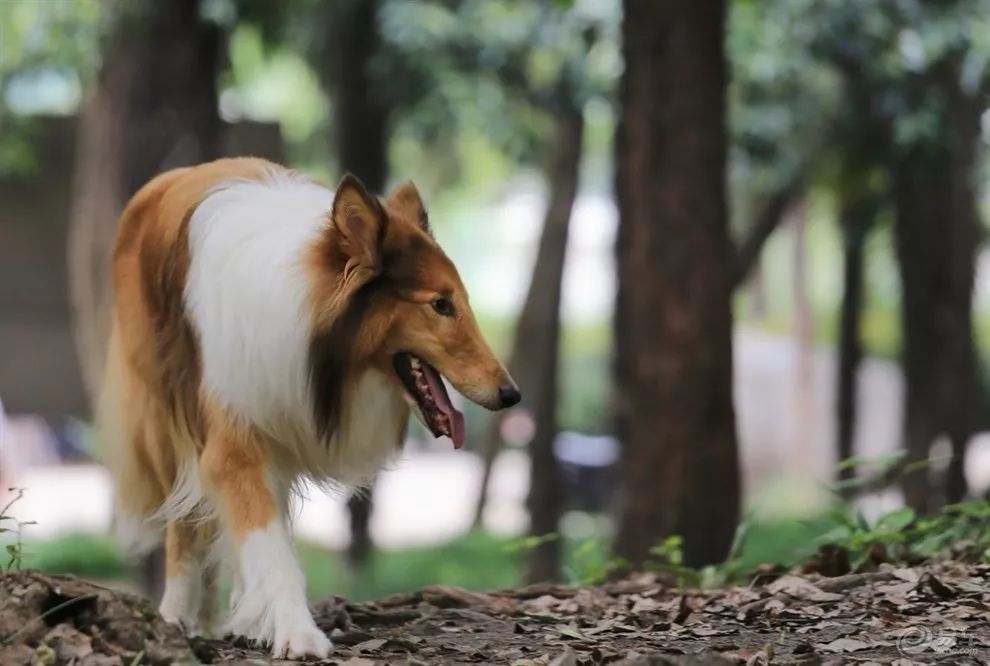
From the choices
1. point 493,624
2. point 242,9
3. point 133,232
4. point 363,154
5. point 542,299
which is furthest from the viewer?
point 542,299

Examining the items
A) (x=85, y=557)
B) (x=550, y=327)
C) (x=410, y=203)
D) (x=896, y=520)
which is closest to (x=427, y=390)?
(x=410, y=203)

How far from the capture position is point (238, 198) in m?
5.04

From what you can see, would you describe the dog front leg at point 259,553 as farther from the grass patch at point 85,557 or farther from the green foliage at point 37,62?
the grass patch at point 85,557

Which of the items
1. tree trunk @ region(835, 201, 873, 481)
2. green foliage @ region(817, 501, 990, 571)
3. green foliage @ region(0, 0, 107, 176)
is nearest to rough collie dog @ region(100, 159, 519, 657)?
green foliage @ region(817, 501, 990, 571)

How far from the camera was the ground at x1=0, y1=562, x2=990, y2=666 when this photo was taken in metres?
3.79

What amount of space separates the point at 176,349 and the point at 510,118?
8141 mm

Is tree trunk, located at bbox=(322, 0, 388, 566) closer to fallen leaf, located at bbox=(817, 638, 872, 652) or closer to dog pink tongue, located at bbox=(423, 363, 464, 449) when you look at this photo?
dog pink tongue, located at bbox=(423, 363, 464, 449)

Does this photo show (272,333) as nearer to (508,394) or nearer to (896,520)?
(508,394)

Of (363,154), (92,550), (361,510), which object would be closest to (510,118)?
(363,154)

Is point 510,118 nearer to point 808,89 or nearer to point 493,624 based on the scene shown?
point 808,89

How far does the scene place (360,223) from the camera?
4.65 m

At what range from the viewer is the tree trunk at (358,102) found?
12.7 m

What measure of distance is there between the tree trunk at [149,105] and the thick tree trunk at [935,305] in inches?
260

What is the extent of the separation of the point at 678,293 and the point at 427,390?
129 inches
